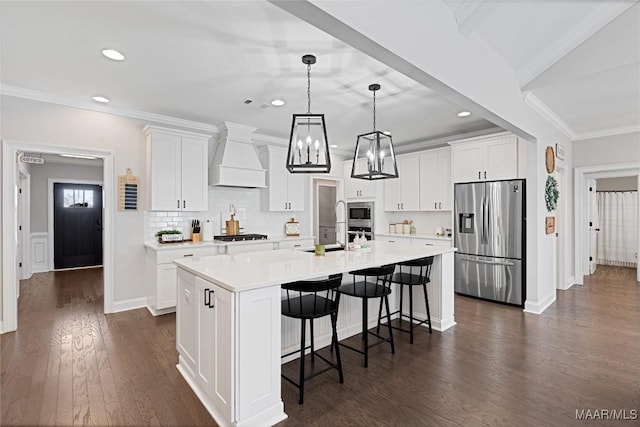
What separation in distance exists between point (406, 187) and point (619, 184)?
511 cm

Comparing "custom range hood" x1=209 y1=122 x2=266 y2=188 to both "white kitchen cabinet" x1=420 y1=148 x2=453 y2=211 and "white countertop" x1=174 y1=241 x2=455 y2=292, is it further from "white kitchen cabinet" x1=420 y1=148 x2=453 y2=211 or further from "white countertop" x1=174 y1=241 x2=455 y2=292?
"white kitchen cabinet" x1=420 y1=148 x2=453 y2=211

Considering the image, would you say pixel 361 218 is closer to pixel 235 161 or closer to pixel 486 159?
pixel 486 159

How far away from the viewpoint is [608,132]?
5.19 m

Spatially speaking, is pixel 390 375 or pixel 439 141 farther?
pixel 439 141

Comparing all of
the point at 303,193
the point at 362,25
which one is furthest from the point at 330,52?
the point at 303,193

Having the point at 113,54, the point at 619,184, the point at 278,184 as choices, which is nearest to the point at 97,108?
the point at 113,54

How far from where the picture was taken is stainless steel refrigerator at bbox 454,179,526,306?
4.32 meters

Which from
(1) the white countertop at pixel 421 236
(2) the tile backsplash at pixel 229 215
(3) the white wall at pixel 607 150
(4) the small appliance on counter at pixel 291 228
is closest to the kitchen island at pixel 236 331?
(2) the tile backsplash at pixel 229 215

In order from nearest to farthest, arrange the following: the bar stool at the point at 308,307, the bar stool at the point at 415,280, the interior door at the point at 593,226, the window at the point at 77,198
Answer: the bar stool at the point at 308,307, the bar stool at the point at 415,280, the interior door at the point at 593,226, the window at the point at 77,198

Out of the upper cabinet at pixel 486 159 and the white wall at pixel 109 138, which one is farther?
the upper cabinet at pixel 486 159

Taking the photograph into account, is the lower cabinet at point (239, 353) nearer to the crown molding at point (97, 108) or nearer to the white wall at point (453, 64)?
the white wall at point (453, 64)

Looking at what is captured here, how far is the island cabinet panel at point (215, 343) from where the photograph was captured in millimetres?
1906

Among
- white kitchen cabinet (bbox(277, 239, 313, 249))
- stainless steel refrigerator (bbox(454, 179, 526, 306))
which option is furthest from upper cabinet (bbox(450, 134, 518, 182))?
white kitchen cabinet (bbox(277, 239, 313, 249))

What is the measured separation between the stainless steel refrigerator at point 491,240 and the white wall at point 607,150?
86.8 inches
